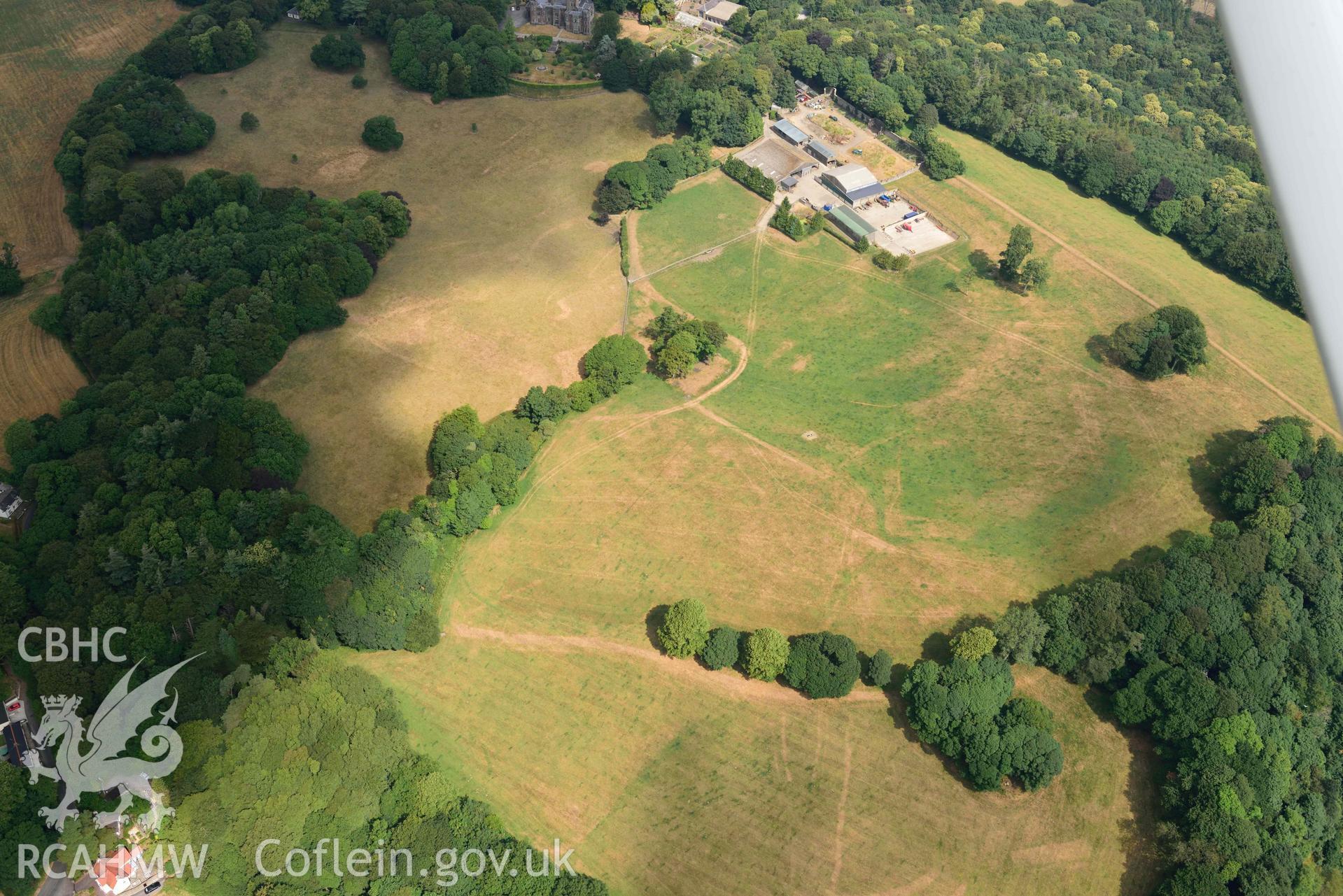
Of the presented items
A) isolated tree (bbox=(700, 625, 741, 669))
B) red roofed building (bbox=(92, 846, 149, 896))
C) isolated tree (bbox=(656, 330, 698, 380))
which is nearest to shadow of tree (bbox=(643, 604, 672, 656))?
isolated tree (bbox=(700, 625, 741, 669))

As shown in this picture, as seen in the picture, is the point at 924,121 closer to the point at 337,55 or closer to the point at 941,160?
the point at 941,160

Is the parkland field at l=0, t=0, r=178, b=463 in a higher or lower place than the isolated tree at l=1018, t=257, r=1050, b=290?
lower

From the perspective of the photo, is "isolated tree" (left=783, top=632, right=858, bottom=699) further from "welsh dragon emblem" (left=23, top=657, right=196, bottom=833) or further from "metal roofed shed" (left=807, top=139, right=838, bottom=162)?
"metal roofed shed" (left=807, top=139, right=838, bottom=162)

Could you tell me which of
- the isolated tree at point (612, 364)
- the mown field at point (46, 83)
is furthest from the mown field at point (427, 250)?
the mown field at point (46, 83)

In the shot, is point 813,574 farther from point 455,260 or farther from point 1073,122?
point 1073,122

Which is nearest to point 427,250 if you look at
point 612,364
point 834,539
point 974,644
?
point 612,364

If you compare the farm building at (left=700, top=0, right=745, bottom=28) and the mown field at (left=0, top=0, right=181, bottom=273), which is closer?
the mown field at (left=0, top=0, right=181, bottom=273)

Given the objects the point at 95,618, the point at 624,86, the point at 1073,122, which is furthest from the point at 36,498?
the point at 1073,122
